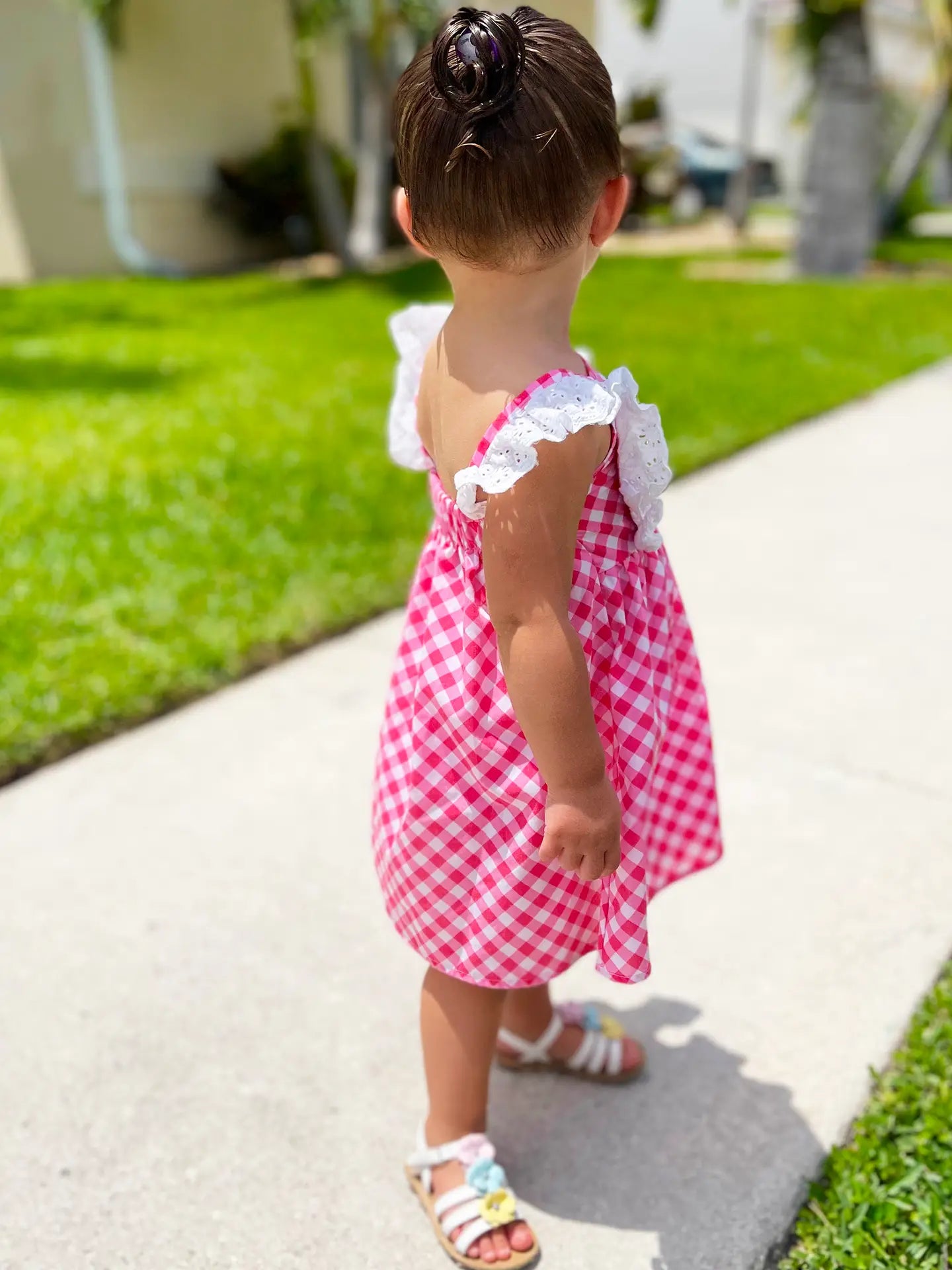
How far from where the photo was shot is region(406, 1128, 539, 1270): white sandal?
1.54 metres

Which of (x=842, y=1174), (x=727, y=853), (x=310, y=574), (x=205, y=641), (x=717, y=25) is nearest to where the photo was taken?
(x=842, y=1174)

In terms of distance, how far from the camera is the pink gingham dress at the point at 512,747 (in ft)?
4.51

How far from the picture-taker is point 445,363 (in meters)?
1.35

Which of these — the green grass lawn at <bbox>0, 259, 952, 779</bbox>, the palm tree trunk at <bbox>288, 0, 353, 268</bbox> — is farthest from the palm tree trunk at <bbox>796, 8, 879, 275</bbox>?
the palm tree trunk at <bbox>288, 0, 353, 268</bbox>

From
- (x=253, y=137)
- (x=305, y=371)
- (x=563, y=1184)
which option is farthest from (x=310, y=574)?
(x=253, y=137)

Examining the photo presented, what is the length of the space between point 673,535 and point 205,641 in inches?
67.9

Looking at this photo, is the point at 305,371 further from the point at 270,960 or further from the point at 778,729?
the point at 270,960

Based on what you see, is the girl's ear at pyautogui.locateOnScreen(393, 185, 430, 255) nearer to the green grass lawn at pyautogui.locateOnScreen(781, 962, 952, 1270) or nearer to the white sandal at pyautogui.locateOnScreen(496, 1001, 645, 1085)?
the white sandal at pyautogui.locateOnScreen(496, 1001, 645, 1085)

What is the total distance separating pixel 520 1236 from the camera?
1.55 m

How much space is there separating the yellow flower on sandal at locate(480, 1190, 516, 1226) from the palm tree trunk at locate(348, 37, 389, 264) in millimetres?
10377

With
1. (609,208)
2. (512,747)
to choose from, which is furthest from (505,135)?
(512,747)

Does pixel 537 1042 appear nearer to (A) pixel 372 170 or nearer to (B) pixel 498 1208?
(B) pixel 498 1208

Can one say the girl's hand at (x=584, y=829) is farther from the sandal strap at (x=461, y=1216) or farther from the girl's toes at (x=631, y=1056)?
the girl's toes at (x=631, y=1056)

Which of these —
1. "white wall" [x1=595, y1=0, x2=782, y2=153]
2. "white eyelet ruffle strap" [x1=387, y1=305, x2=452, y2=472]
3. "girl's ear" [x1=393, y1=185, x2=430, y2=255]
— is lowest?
"white wall" [x1=595, y1=0, x2=782, y2=153]
